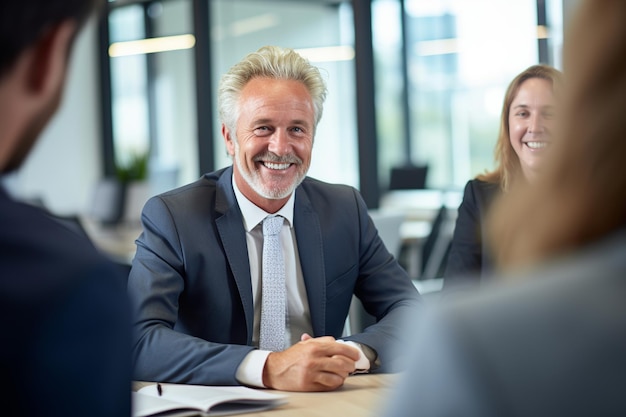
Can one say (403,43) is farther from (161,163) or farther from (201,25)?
(161,163)

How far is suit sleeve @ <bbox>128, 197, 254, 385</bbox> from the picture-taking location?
Answer: 2.05 m

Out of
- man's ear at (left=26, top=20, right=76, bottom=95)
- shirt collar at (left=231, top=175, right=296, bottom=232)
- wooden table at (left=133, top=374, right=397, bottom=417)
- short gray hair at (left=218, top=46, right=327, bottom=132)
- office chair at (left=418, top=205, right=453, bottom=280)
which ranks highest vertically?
short gray hair at (left=218, top=46, right=327, bottom=132)

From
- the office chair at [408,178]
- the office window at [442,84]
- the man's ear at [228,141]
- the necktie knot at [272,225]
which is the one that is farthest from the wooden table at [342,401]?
the office window at [442,84]

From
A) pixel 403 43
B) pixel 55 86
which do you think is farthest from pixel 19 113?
pixel 403 43

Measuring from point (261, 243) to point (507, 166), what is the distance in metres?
1.06

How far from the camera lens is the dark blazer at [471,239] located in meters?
3.05

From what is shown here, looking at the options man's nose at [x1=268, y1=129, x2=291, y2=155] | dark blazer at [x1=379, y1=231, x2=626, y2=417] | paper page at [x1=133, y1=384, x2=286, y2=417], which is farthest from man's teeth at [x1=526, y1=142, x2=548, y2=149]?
dark blazer at [x1=379, y1=231, x2=626, y2=417]

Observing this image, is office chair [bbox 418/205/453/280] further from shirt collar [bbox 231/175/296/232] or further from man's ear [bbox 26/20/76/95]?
man's ear [bbox 26/20/76/95]

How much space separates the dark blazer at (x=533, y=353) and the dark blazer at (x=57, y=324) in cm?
33

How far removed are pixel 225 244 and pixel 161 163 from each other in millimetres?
8602

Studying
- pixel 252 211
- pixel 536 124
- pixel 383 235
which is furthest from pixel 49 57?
pixel 383 235

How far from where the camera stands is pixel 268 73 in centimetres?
264

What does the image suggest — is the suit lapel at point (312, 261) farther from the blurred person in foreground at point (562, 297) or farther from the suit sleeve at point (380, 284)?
the blurred person in foreground at point (562, 297)

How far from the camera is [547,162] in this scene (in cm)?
71
